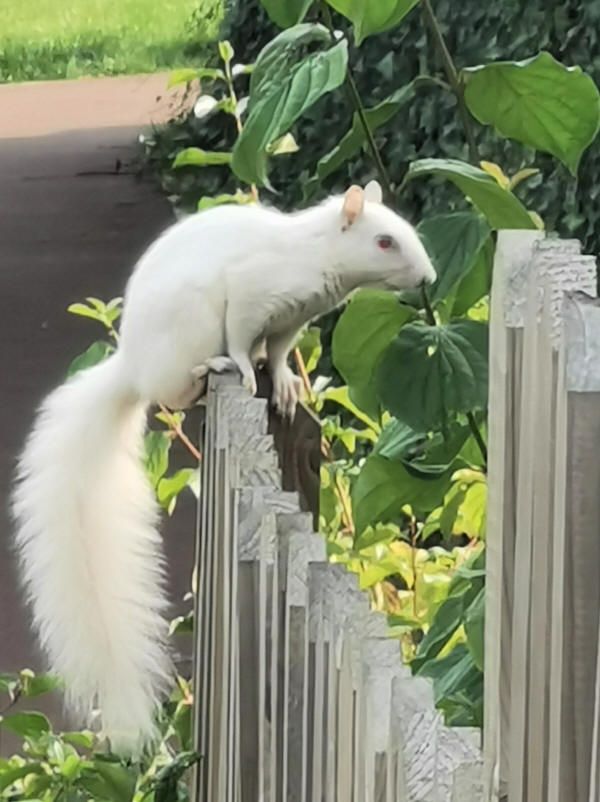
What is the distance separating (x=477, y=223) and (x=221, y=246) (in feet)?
1.38

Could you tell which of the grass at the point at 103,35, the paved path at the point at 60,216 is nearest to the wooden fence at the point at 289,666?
the paved path at the point at 60,216

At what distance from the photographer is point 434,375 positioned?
3.51 feet

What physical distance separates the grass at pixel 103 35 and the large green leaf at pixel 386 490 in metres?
3.21

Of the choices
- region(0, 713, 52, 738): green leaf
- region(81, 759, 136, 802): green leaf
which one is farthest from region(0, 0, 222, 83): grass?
region(81, 759, 136, 802): green leaf

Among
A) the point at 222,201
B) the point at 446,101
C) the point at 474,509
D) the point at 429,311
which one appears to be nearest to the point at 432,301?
the point at 429,311

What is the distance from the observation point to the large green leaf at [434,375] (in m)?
1.06

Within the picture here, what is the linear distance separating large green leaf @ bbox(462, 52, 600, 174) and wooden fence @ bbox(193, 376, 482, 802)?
267 mm

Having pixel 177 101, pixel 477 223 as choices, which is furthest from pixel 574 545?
pixel 177 101

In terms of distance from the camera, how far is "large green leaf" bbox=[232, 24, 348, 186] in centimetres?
100

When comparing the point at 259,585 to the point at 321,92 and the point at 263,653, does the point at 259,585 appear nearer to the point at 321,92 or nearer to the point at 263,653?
the point at 263,653

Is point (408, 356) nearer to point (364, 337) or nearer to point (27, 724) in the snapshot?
point (364, 337)

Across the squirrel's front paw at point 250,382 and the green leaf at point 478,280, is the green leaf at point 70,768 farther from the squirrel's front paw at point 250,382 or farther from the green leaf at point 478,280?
the green leaf at point 478,280

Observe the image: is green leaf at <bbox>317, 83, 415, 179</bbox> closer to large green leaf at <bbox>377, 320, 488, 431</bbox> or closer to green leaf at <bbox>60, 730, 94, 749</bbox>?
large green leaf at <bbox>377, 320, 488, 431</bbox>

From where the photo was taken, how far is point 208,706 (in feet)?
3.92
